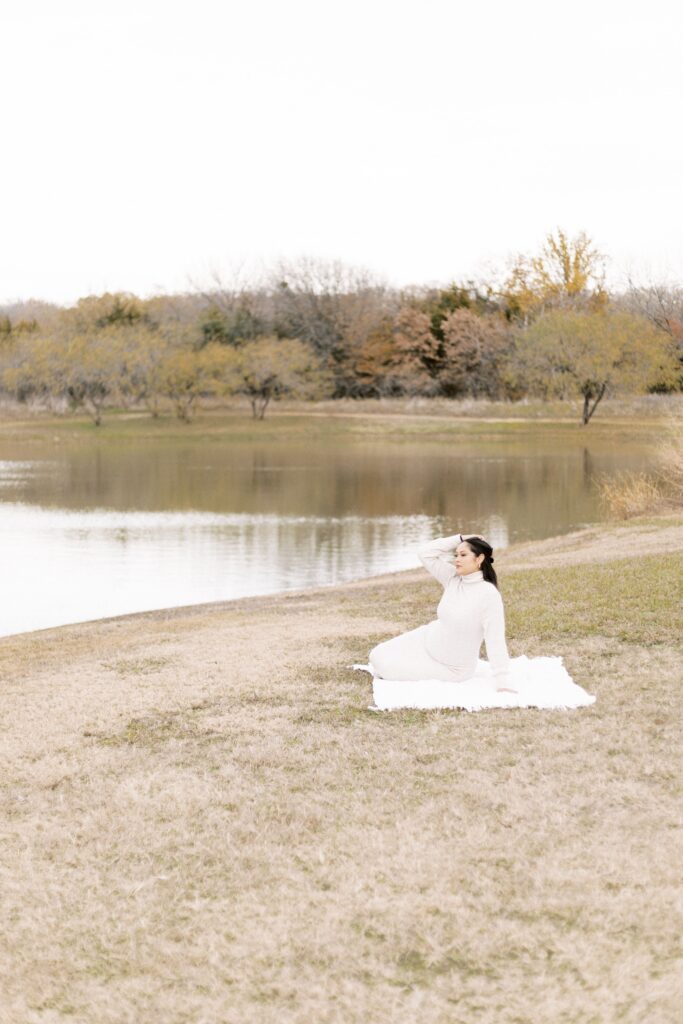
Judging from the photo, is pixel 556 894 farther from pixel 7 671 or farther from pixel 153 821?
pixel 7 671

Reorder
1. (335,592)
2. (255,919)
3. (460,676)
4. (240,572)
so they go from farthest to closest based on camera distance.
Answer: (240,572) → (335,592) → (460,676) → (255,919)

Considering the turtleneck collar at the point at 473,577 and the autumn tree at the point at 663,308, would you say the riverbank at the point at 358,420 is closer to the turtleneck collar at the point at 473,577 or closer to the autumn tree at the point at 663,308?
the autumn tree at the point at 663,308

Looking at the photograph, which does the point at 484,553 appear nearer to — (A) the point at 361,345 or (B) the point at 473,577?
(B) the point at 473,577

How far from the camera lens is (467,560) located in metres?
7.43

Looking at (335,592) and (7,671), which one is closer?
(7,671)

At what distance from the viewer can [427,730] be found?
6.80 meters

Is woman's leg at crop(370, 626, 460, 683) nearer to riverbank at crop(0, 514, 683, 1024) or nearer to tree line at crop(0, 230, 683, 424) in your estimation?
riverbank at crop(0, 514, 683, 1024)

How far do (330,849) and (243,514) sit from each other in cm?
2389

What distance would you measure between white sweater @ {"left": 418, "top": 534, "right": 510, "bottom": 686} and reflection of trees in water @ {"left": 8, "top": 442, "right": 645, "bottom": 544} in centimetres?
1615

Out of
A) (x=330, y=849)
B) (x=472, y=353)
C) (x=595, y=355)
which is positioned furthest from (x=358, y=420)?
(x=330, y=849)

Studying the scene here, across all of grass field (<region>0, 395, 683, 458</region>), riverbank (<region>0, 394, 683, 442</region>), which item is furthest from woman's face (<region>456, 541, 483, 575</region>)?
riverbank (<region>0, 394, 683, 442</region>)

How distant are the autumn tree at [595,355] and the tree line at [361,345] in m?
0.09

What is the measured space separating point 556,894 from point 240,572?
15.6 m

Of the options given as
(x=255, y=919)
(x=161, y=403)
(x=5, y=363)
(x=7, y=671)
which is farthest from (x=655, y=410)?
(x=255, y=919)
